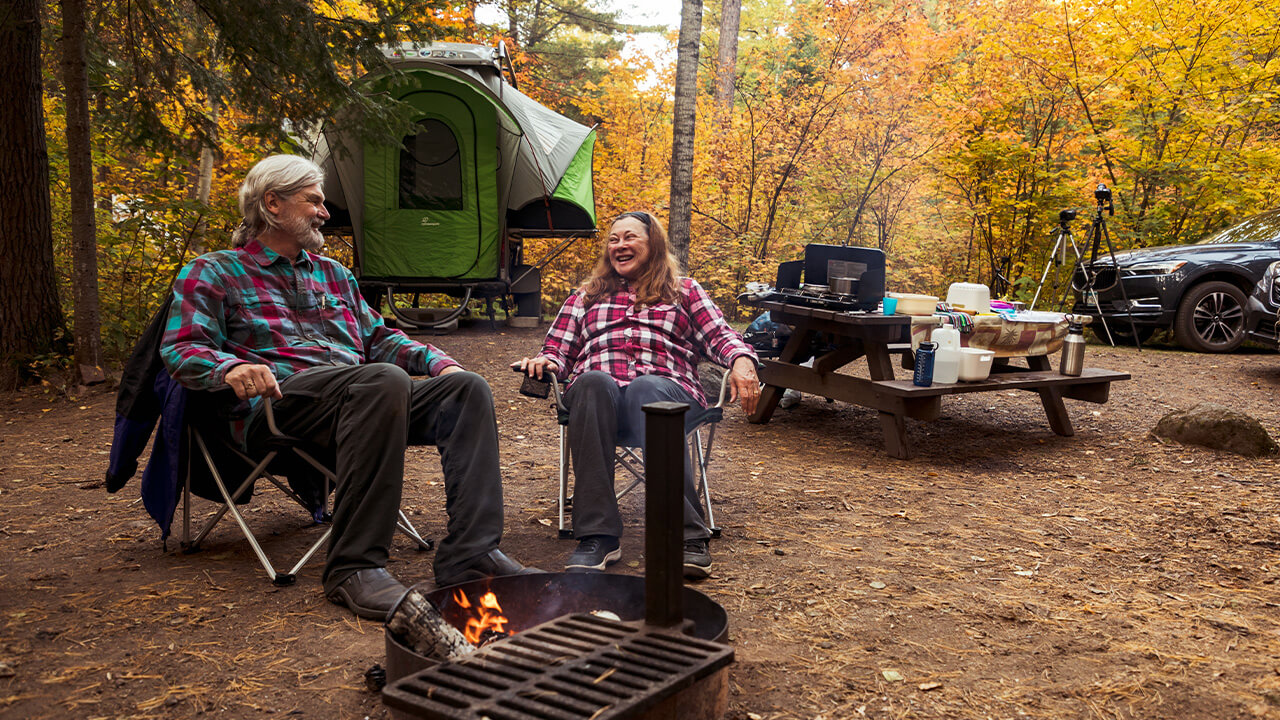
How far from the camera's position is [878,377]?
13.6 ft

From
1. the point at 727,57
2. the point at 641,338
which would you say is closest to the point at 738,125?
the point at 727,57

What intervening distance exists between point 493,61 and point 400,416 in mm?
6121

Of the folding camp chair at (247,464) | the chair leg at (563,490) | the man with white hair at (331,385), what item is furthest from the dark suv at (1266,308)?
the folding camp chair at (247,464)

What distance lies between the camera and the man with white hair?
2.16 metres

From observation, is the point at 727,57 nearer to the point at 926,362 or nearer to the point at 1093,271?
the point at 1093,271

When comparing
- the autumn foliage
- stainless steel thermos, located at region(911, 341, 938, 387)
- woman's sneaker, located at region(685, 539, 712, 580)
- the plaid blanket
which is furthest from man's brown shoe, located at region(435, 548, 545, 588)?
the autumn foliage

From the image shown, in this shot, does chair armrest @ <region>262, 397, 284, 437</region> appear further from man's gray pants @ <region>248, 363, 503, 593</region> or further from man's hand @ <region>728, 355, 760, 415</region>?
man's hand @ <region>728, 355, 760, 415</region>

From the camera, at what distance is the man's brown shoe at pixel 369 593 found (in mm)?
2121

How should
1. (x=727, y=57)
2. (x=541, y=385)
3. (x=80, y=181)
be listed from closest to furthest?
(x=541, y=385) < (x=80, y=181) < (x=727, y=57)

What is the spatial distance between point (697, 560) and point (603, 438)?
17.5 inches

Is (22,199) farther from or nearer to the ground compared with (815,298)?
farther from the ground

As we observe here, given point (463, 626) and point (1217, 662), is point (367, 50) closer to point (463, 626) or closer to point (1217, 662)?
point (463, 626)

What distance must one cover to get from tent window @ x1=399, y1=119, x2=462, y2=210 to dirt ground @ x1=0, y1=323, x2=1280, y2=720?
3742 mm

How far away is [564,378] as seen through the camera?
2.99 meters
